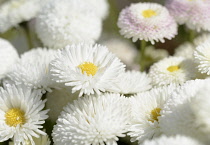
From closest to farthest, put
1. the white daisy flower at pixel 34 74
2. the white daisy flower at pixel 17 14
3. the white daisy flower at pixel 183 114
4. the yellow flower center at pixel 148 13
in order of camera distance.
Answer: the white daisy flower at pixel 183 114, the white daisy flower at pixel 34 74, the yellow flower center at pixel 148 13, the white daisy flower at pixel 17 14

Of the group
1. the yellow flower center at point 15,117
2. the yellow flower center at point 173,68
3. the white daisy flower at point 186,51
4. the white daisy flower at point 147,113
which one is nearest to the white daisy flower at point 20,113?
the yellow flower center at point 15,117

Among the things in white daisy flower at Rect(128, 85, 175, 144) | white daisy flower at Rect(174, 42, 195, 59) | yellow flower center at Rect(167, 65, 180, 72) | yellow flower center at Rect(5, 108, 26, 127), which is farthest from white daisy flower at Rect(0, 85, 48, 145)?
white daisy flower at Rect(174, 42, 195, 59)

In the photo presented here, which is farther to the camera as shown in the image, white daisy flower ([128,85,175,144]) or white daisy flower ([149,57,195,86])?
white daisy flower ([149,57,195,86])

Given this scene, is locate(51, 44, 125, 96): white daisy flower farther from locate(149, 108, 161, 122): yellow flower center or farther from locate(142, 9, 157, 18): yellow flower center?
locate(142, 9, 157, 18): yellow flower center

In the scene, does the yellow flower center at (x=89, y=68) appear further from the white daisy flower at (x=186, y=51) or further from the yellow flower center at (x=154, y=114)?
the white daisy flower at (x=186, y=51)

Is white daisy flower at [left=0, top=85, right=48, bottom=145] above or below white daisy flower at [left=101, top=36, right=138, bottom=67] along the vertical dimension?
below

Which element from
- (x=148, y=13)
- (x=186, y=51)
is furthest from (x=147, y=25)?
(x=186, y=51)
